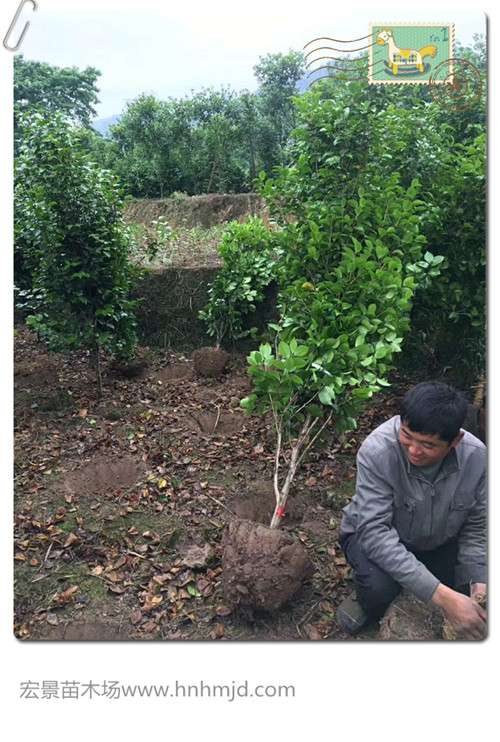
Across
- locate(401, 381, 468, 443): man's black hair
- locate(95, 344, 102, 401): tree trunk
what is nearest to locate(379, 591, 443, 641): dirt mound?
locate(401, 381, 468, 443): man's black hair

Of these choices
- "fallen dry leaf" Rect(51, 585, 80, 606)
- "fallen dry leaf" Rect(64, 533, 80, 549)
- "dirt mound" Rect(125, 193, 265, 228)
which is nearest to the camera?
"fallen dry leaf" Rect(51, 585, 80, 606)

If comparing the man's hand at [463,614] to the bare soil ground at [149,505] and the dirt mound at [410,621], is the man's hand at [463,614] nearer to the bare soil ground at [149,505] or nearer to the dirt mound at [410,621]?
the dirt mound at [410,621]

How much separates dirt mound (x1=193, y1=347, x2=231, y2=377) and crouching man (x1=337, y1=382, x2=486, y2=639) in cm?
270

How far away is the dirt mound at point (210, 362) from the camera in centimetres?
470

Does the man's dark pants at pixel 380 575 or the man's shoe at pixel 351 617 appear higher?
the man's dark pants at pixel 380 575

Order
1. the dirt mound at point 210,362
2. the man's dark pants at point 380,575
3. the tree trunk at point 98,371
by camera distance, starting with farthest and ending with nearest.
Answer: the dirt mound at point 210,362 < the tree trunk at point 98,371 < the man's dark pants at point 380,575

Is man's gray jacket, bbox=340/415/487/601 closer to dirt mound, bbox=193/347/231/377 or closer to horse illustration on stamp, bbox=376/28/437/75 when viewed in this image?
horse illustration on stamp, bbox=376/28/437/75

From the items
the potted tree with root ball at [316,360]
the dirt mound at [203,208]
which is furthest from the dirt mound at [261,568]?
the dirt mound at [203,208]

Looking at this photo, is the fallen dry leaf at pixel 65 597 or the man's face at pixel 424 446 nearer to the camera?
the man's face at pixel 424 446

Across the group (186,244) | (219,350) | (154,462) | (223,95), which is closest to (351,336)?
(154,462)

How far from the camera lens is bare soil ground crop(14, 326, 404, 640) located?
7.24ft

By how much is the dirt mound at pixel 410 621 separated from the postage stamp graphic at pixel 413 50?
6.41 feet

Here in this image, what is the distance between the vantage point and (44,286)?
399cm
